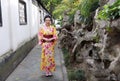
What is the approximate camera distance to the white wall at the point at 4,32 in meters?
7.87

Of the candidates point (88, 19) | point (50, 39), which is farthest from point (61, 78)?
point (88, 19)

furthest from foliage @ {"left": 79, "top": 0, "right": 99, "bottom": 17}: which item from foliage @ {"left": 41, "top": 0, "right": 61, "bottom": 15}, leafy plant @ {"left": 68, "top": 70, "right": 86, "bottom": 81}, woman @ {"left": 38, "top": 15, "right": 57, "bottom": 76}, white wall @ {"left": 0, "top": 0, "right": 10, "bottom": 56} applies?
foliage @ {"left": 41, "top": 0, "right": 61, "bottom": 15}

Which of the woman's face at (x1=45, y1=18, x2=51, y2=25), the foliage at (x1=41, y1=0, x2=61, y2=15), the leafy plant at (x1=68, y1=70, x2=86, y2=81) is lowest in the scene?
the leafy plant at (x1=68, y1=70, x2=86, y2=81)

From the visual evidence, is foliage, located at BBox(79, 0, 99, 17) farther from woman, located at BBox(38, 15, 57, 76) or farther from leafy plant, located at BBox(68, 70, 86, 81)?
leafy plant, located at BBox(68, 70, 86, 81)

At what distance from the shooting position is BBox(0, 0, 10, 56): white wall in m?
7.87

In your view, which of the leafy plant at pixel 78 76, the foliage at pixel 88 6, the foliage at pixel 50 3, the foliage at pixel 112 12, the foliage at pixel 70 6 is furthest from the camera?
the foliage at pixel 50 3

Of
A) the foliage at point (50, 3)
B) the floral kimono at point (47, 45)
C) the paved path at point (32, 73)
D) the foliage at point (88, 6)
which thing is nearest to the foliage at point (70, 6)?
the foliage at point (88, 6)

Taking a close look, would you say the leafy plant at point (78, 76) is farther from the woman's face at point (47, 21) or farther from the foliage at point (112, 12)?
the foliage at point (112, 12)

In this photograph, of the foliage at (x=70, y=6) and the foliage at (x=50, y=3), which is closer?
the foliage at (x=70, y=6)

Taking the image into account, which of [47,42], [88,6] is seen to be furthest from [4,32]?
[88,6]

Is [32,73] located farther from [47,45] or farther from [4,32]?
[4,32]

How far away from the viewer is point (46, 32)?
8.14 metres

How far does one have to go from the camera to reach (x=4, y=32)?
8203mm

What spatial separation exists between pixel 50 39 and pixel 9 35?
1642 mm
